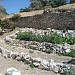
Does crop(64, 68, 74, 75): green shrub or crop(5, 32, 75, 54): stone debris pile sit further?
crop(5, 32, 75, 54): stone debris pile

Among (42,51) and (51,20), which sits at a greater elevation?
(51,20)

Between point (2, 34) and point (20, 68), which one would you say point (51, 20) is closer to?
point (2, 34)

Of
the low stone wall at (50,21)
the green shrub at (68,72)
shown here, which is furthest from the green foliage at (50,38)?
the green shrub at (68,72)

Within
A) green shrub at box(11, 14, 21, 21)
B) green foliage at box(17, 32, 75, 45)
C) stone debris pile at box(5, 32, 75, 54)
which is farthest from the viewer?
green shrub at box(11, 14, 21, 21)

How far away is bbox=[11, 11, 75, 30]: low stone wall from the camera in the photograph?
26.3 meters

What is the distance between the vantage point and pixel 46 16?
28719mm

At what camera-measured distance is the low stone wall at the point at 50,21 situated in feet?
86.2

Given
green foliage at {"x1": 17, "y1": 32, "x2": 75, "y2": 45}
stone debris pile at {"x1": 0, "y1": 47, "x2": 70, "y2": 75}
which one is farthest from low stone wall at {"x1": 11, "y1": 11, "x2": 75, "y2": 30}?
stone debris pile at {"x1": 0, "y1": 47, "x2": 70, "y2": 75}

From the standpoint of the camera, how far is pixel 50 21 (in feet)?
→ 92.0

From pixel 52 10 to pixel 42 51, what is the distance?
9777 millimetres

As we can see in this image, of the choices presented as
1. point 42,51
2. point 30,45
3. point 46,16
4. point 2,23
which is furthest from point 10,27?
point 42,51

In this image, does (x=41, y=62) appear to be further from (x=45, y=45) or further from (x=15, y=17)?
(x=15, y=17)

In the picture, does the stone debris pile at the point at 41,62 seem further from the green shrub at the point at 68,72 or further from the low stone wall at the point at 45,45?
the low stone wall at the point at 45,45

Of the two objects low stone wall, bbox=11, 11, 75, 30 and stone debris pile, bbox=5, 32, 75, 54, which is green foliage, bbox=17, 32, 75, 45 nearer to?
stone debris pile, bbox=5, 32, 75, 54
